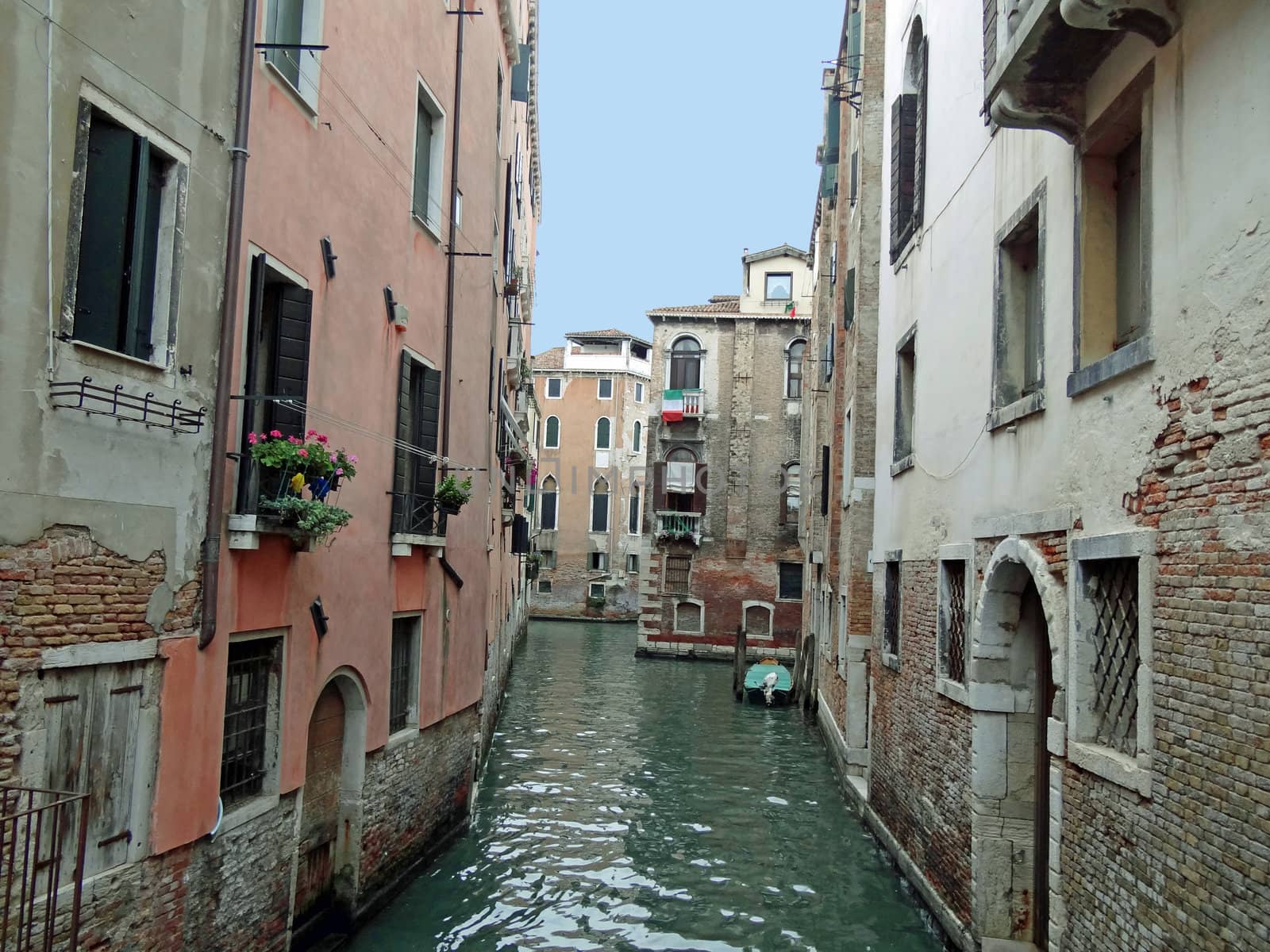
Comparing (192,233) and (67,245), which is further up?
(192,233)

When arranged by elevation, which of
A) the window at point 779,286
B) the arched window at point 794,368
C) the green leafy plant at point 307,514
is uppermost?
the window at point 779,286

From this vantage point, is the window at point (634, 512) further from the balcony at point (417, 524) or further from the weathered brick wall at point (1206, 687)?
the weathered brick wall at point (1206, 687)

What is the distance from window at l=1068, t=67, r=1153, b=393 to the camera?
5.35 m

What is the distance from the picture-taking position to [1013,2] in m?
5.43

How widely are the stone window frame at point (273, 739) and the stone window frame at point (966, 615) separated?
450 centimetres

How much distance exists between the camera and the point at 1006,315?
689 cm

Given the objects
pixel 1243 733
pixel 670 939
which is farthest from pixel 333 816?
pixel 1243 733

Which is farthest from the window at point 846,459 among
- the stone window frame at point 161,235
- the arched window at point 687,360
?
the arched window at point 687,360

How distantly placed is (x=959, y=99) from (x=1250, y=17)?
179 inches

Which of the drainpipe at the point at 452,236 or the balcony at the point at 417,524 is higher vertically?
the drainpipe at the point at 452,236

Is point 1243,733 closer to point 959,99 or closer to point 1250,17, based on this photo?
point 1250,17

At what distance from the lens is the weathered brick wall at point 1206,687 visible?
3.77 metres

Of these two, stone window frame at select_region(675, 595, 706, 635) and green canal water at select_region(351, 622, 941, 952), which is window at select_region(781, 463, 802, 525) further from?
green canal water at select_region(351, 622, 941, 952)

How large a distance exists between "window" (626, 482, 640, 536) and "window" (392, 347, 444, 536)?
33071mm
